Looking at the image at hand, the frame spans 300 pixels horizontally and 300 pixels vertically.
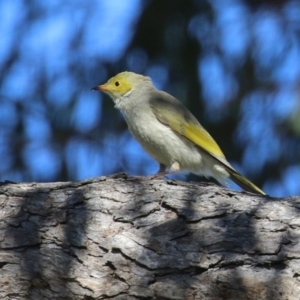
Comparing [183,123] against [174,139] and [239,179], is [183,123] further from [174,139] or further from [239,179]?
[239,179]

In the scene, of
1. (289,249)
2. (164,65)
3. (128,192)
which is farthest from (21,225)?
(164,65)

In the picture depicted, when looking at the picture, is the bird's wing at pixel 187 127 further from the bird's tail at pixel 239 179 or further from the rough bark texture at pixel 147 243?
the rough bark texture at pixel 147 243

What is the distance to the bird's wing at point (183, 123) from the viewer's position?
717 cm

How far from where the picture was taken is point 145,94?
7582 mm

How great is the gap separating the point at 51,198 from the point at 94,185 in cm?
26

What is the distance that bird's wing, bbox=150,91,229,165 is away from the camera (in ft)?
23.5

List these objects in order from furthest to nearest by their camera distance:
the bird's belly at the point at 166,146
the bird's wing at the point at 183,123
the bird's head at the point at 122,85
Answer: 1. the bird's head at the point at 122,85
2. the bird's wing at the point at 183,123
3. the bird's belly at the point at 166,146

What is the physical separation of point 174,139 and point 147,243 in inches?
98.0

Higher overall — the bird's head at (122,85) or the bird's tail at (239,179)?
the bird's head at (122,85)

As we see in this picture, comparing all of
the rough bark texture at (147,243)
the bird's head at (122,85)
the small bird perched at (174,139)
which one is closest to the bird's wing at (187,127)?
the small bird perched at (174,139)

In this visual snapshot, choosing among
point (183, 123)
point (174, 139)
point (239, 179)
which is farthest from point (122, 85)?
point (239, 179)

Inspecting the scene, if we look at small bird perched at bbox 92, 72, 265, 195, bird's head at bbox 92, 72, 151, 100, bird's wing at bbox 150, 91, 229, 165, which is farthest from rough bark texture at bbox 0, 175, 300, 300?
bird's head at bbox 92, 72, 151, 100

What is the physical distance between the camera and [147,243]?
470 cm

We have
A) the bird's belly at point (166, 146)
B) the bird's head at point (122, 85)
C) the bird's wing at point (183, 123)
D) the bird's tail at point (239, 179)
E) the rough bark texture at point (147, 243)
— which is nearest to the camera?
the rough bark texture at point (147, 243)
